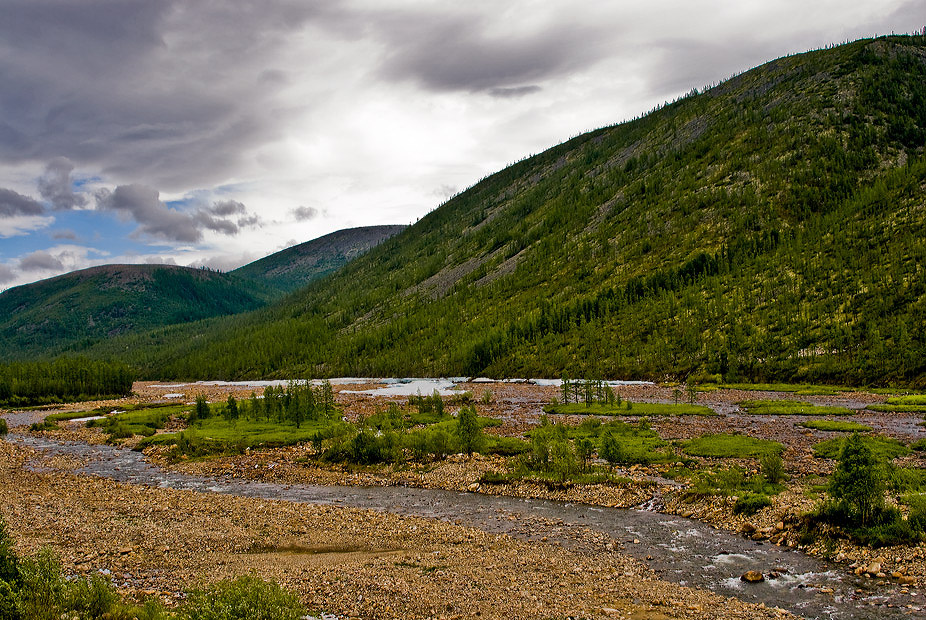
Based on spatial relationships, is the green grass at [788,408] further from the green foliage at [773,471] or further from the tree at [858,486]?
the tree at [858,486]

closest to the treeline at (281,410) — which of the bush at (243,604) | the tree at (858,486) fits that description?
the bush at (243,604)

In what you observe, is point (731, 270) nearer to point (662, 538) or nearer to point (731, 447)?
point (731, 447)

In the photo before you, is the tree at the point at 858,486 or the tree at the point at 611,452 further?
the tree at the point at 611,452

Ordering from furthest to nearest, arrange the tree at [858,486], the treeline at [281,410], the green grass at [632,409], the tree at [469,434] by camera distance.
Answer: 1. the treeline at [281,410]
2. the green grass at [632,409]
3. the tree at [469,434]
4. the tree at [858,486]

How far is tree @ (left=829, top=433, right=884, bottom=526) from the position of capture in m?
17.3

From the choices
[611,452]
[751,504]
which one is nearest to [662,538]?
[751,504]

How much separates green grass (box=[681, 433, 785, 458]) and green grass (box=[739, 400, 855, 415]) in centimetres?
1410

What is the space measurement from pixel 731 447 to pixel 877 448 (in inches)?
255

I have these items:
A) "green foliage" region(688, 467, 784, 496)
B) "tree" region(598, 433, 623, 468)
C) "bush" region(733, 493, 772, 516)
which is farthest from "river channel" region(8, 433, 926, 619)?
"tree" region(598, 433, 623, 468)

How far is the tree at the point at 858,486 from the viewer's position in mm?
17312

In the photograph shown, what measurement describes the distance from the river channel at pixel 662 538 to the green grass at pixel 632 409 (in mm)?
28057

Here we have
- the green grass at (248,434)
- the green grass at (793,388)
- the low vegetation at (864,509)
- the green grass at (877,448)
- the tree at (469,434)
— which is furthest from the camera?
the green grass at (793,388)

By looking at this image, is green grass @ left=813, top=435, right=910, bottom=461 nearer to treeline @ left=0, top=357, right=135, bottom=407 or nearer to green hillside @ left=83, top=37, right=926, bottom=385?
green hillside @ left=83, top=37, right=926, bottom=385

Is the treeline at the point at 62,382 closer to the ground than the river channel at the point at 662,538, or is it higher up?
higher up
